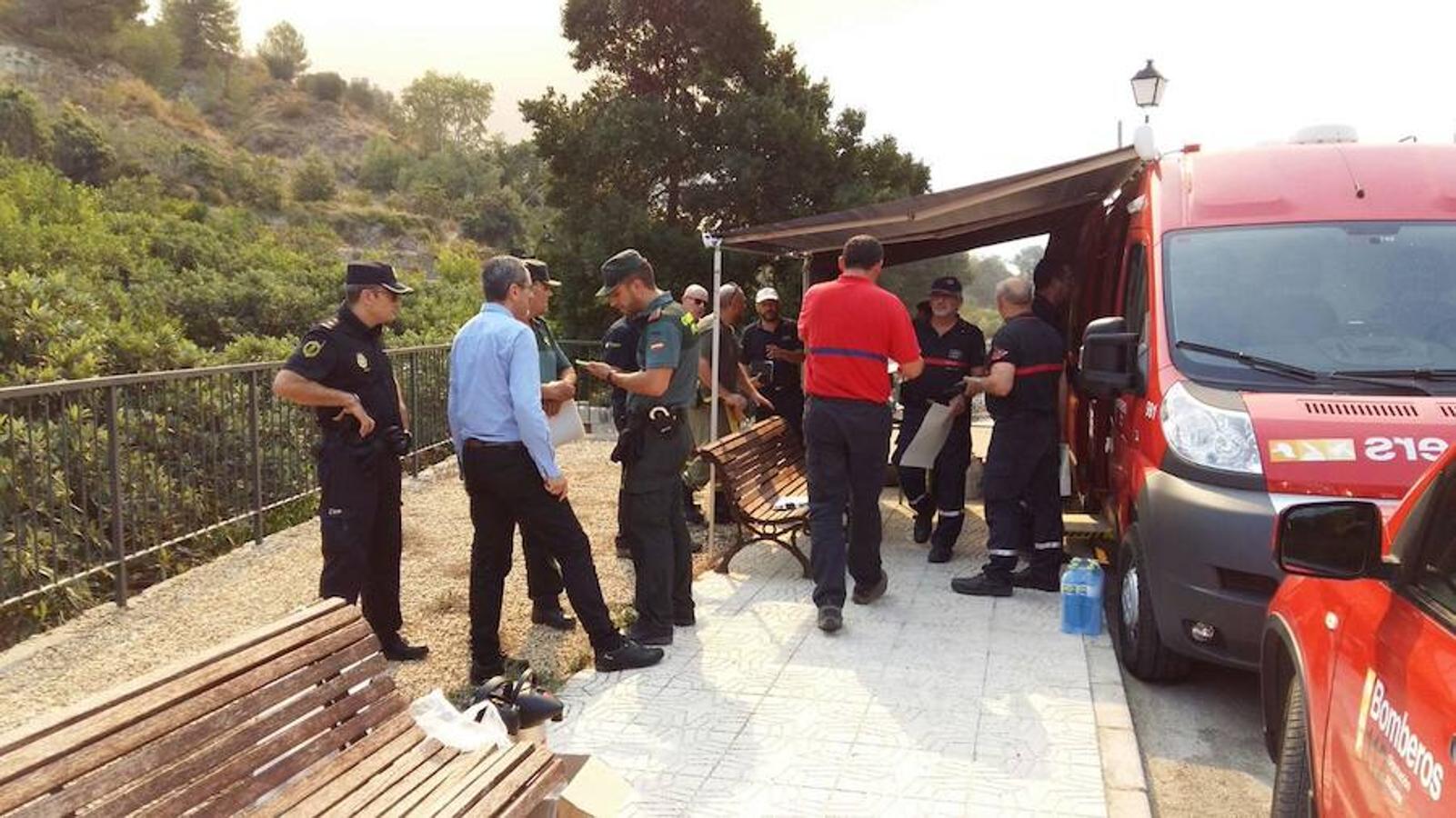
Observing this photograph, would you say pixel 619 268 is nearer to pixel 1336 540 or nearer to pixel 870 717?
pixel 870 717

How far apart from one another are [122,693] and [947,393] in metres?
5.40

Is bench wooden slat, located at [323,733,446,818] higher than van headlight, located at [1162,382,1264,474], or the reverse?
van headlight, located at [1162,382,1264,474]

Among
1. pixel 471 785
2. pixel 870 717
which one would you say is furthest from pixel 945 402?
pixel 471 785

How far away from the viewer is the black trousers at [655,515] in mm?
4898

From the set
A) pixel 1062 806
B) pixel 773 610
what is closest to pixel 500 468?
pixel 773 610

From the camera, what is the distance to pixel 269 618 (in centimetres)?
567

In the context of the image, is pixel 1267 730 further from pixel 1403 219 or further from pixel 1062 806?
pixel 1403 219

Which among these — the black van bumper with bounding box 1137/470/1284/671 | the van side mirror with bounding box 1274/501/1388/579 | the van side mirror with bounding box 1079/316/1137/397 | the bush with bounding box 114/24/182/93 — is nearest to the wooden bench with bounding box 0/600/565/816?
the van side mirror with bounding box 1274/501/1388/579

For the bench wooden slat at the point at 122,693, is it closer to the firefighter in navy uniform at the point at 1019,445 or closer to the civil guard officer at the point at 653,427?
the civil guard officer at the point at 653,427

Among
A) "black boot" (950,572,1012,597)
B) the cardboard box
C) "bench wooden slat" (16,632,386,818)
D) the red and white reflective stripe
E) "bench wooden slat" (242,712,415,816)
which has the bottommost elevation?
"black boot" (950,572,1012,597)

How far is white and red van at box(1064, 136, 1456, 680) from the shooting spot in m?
3.83

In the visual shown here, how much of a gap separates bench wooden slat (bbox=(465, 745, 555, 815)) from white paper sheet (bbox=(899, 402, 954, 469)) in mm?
4242

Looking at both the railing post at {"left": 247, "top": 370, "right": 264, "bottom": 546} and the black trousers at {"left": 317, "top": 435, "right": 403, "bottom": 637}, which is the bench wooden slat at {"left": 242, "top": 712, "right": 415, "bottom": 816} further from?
the railing post at {"left": 247, "top": 370, "right": 264, "bottom": 546}

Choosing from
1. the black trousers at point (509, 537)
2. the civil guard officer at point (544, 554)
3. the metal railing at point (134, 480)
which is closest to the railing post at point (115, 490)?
the metal railing at point (134, 480)
